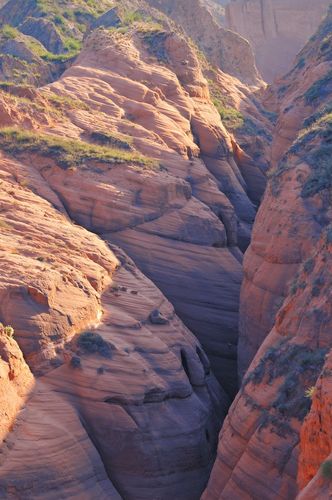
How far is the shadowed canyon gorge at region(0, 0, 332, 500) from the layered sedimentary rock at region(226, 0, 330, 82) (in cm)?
4486

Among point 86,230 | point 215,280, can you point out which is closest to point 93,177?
point 86,230

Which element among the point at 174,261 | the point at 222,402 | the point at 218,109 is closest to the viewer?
the point at 222,402

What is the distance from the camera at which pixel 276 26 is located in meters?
103

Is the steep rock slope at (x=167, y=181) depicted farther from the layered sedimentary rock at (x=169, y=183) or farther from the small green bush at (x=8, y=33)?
the small green bush at (x=8, y=33)

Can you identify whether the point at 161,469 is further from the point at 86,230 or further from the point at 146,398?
the point at 86,230

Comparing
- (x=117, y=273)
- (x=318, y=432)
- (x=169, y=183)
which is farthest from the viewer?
(x=169, y=183)

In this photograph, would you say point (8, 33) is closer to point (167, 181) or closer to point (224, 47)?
point (224, 47)

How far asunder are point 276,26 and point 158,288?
2704 inches


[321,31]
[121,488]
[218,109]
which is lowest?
[121,488]

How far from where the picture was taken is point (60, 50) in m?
78.8

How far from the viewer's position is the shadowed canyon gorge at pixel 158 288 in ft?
90.0

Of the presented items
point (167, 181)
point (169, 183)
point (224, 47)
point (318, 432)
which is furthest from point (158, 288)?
point (224, 47)

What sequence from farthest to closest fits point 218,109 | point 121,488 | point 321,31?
point 321,31 → point 218,109 → point 121,488

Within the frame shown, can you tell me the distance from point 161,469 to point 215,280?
443 inches
